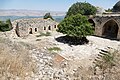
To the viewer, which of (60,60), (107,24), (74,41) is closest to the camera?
(60,60)

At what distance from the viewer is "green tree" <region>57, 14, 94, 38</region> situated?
17.8m

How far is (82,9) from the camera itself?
28.3 metres

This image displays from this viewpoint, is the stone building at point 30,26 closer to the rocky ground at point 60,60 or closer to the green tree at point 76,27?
the rocky ground at point 60,60

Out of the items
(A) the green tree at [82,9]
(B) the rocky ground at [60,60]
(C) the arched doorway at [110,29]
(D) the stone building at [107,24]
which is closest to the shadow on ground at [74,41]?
(B) the rocky ground at [60,60]

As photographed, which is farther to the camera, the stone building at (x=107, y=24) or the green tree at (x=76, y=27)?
the stone building at (x=107, y=24)

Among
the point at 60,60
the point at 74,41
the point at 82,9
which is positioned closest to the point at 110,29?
the point at 82,9

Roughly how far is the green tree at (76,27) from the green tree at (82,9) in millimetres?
9298

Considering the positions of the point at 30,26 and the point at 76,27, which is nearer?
the point at 76,27

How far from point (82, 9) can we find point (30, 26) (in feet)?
30.8

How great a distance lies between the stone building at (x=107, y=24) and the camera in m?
22.0

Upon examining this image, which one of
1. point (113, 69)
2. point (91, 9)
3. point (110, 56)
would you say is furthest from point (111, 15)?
point (113, 69)

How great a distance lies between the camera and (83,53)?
51.5 feet

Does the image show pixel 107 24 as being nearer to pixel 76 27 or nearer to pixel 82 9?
pixel 82 9

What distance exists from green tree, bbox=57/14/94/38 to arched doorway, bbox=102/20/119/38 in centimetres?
619
